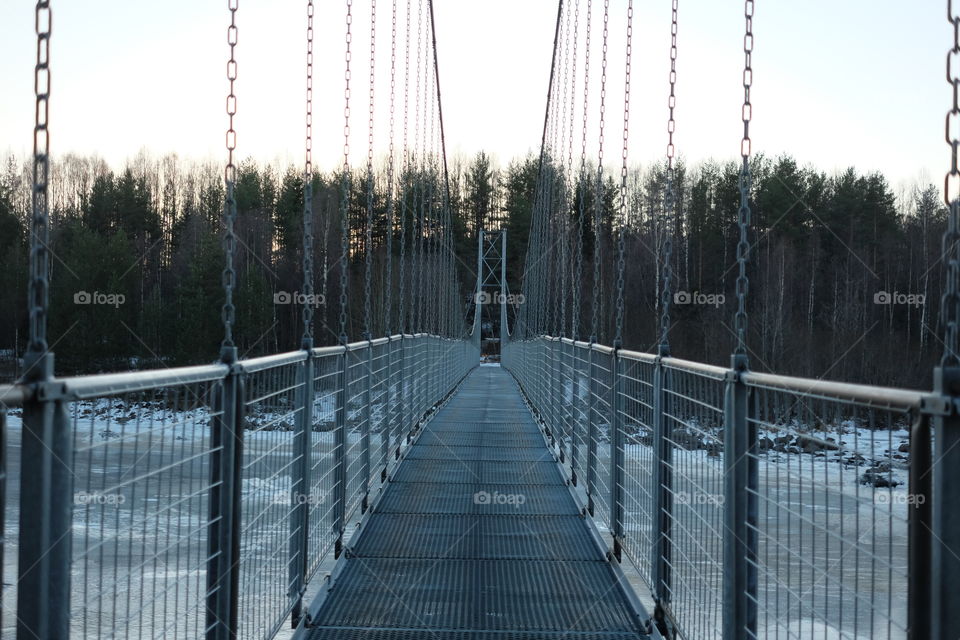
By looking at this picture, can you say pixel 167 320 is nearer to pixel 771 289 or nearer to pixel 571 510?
pixel 771 289

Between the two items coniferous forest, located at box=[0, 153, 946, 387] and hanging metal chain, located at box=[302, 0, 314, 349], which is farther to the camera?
coniferous forest, located at box=[0, 153, 946, 387]

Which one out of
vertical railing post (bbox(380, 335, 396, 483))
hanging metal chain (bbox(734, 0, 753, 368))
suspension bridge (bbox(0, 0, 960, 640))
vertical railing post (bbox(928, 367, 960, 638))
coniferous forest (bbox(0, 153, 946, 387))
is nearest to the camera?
vertical railing post (bbox(928, 367, 960, 638))

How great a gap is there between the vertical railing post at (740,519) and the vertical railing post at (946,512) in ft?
2.55

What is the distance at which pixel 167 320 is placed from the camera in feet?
97.9

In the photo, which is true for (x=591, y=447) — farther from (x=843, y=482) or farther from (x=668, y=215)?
(x=843, y=482)

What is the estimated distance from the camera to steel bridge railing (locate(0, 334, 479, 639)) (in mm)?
1361

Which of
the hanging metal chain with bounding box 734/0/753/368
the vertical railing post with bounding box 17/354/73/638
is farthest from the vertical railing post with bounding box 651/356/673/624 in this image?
the vertical railing post with bounding box 17/354/73/638

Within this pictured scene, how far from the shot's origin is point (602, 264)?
30125mm

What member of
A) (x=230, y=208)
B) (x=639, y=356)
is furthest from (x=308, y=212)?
(x=639, y=356)

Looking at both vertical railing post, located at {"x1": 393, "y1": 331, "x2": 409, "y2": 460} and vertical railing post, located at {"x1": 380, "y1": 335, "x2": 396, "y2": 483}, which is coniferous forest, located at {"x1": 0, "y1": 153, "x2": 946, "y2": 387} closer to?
vertical railing post, located at {"x1": 393, "y1": 331, "x2": 409, "y2": 460}

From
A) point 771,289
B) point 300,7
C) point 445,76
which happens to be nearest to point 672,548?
point 300,7

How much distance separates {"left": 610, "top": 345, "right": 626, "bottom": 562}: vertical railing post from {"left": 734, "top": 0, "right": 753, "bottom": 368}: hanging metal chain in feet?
4.67

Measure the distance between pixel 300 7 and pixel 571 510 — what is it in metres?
3.17

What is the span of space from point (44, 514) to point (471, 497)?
4.05 m
